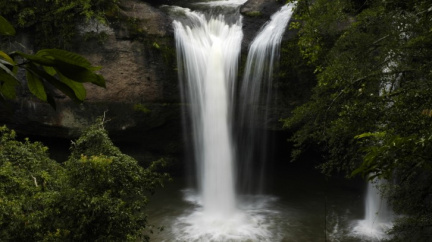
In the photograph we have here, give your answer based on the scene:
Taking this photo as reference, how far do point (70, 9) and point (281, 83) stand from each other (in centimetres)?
751

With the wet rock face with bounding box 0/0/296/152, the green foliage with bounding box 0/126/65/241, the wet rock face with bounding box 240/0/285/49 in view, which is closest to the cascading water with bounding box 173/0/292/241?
the wet rock face with bounding box 240/0/285/49

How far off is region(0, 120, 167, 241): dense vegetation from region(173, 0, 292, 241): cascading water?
5.51 meters

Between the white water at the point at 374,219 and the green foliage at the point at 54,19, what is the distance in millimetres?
10320

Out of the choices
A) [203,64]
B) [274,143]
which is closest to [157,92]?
[203,64]

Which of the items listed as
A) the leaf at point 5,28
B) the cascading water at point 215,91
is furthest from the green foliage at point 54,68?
the cascading water at point 215,91

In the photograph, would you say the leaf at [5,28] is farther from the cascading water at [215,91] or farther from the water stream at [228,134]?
the cascading water at [215,91]

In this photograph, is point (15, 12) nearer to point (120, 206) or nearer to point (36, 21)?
point (36, 21)

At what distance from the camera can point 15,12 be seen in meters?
12.0

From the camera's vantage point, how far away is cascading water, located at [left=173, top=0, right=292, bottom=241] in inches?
487

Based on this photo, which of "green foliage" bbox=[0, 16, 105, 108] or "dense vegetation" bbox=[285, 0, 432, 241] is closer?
"green foliage" bbox=[0, 16, 105, 108]

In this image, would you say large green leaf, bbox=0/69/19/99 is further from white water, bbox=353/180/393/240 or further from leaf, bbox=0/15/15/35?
A: white water, bbox=353/180/393/240

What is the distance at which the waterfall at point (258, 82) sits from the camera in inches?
486

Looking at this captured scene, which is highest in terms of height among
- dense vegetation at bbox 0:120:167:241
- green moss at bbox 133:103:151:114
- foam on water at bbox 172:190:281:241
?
green moss at bbox 133:103:151:114

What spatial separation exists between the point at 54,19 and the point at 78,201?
28.3 ft
